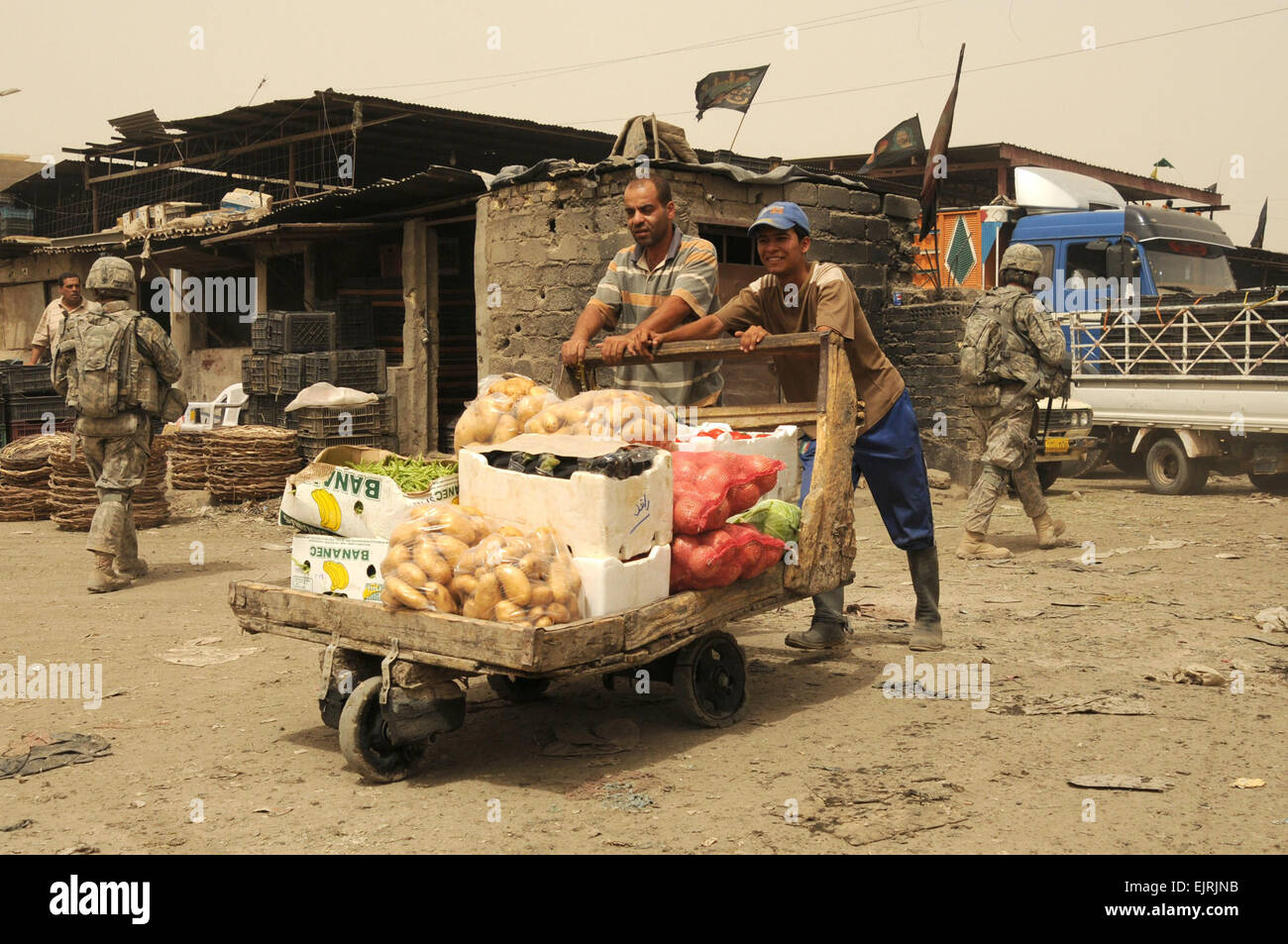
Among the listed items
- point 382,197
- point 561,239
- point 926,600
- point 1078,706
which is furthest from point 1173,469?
point 382,197

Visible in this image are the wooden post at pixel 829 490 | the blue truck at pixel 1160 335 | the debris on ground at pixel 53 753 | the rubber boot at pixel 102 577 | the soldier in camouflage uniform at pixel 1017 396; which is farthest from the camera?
the blue truck at pixel 1160 335

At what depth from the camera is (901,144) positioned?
17.3 m

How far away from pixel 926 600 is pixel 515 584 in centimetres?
275

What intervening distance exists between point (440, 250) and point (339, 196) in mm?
1999

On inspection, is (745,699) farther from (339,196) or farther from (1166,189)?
(1166,189)

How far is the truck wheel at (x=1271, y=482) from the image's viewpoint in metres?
12.6

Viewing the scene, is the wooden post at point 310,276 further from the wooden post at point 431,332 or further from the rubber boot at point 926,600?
the rubber boot at point 926,600

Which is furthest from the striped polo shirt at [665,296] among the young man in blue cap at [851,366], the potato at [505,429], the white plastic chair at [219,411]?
the white plastic chair at [219,411]

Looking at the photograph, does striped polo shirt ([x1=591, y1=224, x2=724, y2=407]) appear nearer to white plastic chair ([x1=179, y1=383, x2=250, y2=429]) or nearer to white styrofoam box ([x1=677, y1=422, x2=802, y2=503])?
white styrofoam box ([x1=677, y1=422, x2=802, y2=503])

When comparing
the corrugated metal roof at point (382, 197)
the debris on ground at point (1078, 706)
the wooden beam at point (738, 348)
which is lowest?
the debris on ground at point (1078, 706)

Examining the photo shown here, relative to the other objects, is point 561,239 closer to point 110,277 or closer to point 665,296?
point 110,277

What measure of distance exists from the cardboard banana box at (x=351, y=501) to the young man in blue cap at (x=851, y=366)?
132 centimetres

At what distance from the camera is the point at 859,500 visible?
12.0 metres

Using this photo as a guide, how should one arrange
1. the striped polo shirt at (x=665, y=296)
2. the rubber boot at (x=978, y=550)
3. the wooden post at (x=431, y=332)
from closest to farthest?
the striped polo shirt at (x=665, y=296) → the rubber boot at (x=978, y=550) → the wooden post at (x=431, y=332)
